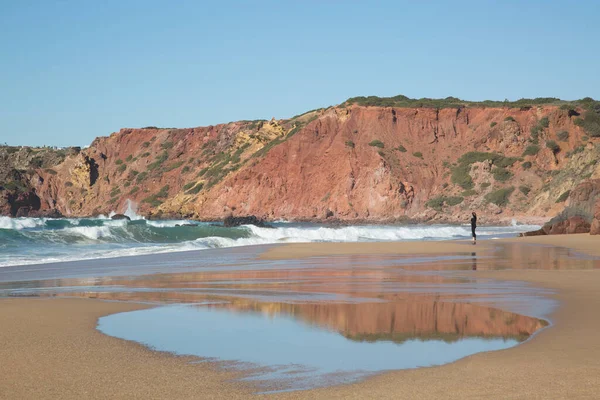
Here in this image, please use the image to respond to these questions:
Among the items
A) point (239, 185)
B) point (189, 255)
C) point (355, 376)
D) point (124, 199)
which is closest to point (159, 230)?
point (189, 255)

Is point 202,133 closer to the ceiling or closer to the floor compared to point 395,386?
closer to the ceiling

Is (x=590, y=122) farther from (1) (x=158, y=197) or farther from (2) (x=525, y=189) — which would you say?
(1) (x=158, y=197)

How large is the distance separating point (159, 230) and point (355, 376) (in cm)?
3790

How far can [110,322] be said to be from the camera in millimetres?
10430

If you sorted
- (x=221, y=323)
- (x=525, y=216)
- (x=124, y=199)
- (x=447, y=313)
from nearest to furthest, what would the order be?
1. (x=221, y=323)
2. (x=447, y=313)
3. (x=525, y=216)
4. (x=124, y=199)

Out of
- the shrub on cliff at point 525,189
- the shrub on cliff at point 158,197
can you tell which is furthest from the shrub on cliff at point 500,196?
the shrub on cliff at point 158,197

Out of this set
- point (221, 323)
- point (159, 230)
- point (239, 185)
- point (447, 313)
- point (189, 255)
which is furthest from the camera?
point (239, 185)

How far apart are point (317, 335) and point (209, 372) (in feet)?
7.71

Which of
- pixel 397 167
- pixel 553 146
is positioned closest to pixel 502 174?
pixel 553 146

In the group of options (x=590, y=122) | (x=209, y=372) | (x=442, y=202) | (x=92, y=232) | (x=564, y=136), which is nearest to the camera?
(x=209, y=372)

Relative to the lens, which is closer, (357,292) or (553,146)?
(357,292)

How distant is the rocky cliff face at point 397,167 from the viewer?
3066 inches

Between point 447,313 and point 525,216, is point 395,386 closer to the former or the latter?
point 447,313

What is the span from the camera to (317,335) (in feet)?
30.1
